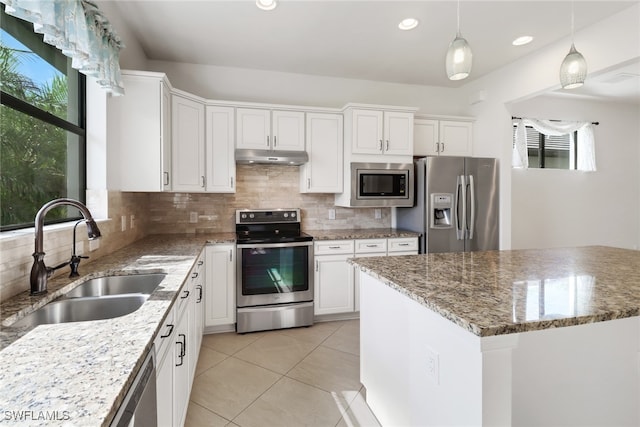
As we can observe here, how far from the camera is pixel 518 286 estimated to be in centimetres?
138

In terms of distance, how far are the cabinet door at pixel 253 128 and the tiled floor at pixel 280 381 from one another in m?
1.91

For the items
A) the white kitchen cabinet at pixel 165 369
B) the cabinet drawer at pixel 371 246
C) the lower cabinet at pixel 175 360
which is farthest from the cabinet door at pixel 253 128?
the white kitchen cabinet at pixel 165 369

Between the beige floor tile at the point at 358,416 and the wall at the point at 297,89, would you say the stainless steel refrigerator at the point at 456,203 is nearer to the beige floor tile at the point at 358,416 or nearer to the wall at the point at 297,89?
the wall at the point at 297,89

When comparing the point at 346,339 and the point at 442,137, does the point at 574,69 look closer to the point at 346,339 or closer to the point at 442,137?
the point at 442,137

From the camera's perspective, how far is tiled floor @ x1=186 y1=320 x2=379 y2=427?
6.32ft

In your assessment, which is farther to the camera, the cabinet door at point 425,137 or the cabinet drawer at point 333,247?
the cabinet door at point 425,137

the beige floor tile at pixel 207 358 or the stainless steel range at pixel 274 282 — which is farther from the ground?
the stainless steel range at pixel 274 282

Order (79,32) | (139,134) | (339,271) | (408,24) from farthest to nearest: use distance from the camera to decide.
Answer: (339,271) → (408,24) → (139,134) → (79,32)

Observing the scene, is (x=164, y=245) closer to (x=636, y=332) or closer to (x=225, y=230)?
(x=225, y=230)

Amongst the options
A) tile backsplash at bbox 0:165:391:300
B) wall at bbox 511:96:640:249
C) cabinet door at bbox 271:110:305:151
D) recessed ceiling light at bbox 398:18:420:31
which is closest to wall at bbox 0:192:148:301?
tile backsplash at bbox 0:165:391:300

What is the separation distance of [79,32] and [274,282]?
2.36 m

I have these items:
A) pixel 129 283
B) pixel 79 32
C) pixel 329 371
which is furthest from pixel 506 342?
pixel 79 32

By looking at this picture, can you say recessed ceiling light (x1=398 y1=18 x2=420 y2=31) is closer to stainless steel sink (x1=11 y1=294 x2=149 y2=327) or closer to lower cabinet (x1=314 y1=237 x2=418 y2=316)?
lower cabinet (x1=314 y1=237 x2=418 y2=316)

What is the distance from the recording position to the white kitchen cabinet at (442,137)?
385 centimetres
